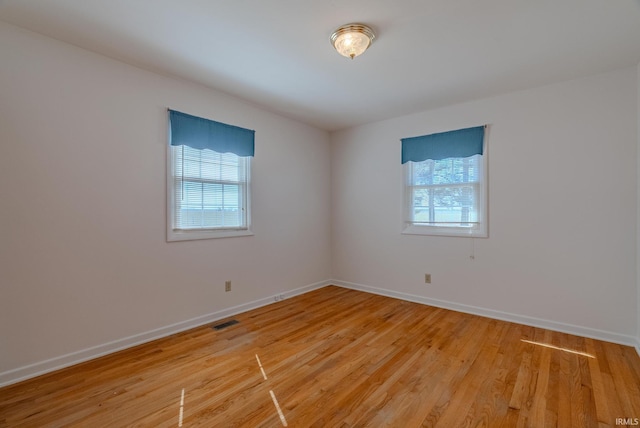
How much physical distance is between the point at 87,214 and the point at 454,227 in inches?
154

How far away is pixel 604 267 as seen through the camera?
9.21 feet

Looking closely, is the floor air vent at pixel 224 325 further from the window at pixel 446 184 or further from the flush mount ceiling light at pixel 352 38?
the flush mount ceiling light at pixel 352 38

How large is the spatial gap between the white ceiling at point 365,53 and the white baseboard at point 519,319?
2521 mm

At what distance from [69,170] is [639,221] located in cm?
494

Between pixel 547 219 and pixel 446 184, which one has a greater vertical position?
pixel 446 184

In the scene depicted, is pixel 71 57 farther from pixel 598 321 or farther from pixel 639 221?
pixel 598 321

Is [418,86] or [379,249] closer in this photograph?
[418,86]

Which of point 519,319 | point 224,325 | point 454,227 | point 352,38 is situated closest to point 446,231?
point 454,227

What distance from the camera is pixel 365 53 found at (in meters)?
2.48

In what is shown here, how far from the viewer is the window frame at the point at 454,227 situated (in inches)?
135

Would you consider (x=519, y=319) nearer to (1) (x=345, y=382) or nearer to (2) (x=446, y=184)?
(2) (x=446, y=184)

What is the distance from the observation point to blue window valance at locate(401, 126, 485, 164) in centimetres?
348

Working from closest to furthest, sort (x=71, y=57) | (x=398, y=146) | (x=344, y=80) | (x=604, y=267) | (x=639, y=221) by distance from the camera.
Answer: (x=71, y=57), (x=639, y=221), (x=604, y=267), (x=344, y=80), (x=398, y=146)

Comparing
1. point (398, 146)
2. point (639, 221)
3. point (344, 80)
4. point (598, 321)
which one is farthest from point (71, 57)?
point (598, 321)
